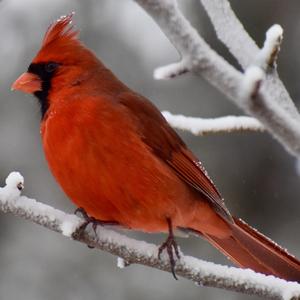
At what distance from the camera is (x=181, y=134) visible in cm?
594

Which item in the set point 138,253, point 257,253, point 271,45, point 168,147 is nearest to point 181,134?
point 168,147

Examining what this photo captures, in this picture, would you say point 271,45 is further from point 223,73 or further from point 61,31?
point 61,31

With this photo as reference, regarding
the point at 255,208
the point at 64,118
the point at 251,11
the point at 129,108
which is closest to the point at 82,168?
the point at 64,118

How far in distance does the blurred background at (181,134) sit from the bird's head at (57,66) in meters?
2.48

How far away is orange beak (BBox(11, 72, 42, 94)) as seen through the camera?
330 cm

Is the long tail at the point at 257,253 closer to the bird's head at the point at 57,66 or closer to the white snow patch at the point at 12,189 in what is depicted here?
the bird's head at the point at 57,66

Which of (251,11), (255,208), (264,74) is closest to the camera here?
(264,74)

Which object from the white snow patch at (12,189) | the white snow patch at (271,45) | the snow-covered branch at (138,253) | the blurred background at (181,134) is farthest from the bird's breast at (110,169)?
the blurred background at (181,134)

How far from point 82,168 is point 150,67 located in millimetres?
3919

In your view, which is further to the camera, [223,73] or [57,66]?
[57,66]

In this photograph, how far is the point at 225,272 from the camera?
7.59 feet

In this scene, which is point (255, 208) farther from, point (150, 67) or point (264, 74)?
point (264, 74)

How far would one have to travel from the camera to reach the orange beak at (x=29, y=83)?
3.30 meters

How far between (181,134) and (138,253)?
140 inches
